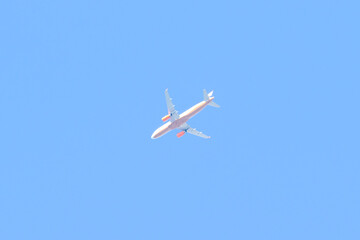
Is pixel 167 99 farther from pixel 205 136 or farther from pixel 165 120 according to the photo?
pixel 205 136

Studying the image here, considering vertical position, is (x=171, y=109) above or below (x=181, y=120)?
above

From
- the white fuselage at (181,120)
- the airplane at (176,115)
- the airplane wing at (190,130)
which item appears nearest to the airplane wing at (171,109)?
the airplane at (176,115)

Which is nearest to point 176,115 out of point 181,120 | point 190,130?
point 181,120

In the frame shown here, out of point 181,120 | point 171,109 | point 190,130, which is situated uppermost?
point 190,130

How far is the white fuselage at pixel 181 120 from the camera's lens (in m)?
183

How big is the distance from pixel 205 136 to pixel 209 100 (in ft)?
61.3

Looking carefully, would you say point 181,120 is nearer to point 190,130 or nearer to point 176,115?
point 176,115

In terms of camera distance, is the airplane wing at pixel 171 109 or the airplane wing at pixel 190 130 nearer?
the airplane wing at pixel 171 109

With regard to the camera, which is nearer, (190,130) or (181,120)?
(181,120)

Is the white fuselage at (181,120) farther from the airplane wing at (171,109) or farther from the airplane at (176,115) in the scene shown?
the airplane wing at (171,109)

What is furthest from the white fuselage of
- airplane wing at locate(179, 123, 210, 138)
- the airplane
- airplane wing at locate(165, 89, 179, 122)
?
airplane wing at locate(179, 123, 210, 138)

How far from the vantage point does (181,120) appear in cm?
18612

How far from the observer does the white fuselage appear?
18275 cm

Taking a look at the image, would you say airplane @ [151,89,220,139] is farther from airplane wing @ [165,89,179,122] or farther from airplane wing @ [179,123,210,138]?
airplane wing @ [179,123,210,138]
